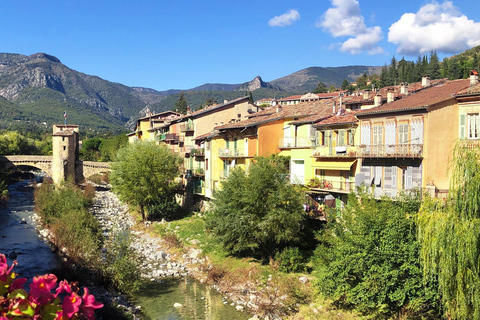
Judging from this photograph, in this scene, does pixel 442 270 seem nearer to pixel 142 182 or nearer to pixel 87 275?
pixel 87 275

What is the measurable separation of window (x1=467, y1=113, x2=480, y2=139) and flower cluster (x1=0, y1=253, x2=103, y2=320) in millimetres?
20265

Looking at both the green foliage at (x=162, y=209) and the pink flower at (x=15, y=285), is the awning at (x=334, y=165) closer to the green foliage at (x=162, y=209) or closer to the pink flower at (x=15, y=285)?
the green foliage at (x=162, y=209)

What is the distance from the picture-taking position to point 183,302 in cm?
2309

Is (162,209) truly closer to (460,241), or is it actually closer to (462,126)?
(462,126)

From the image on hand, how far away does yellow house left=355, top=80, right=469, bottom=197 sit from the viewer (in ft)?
70.9

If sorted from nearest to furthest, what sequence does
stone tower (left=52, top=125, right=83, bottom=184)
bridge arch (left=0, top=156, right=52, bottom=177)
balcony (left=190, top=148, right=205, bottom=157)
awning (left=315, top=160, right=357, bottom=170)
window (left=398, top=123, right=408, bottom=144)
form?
window (left=398, top=123, right=408, bottom=144) < awning (left=315, top=160, right=357, bottom=170) < balcony (left=190, top=148, right=205, bottom=157) < stone tower (left=52, top=125, right=83, bottom=184) < bridge arch (left=0, top=156, right=52, bottom=177)

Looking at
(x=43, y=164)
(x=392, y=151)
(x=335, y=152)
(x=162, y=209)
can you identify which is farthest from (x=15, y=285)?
(x=43, y=164)

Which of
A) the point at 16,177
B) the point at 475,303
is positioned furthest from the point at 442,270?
the point at 16,177

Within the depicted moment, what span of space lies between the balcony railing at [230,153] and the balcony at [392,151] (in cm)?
1230

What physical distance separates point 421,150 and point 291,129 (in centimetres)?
1155

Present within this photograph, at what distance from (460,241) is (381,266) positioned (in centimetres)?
460

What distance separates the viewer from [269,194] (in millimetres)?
25844

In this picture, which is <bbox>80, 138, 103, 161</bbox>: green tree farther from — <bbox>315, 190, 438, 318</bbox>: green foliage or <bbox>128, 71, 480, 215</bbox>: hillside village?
<bbox>315, 190, 438, 318</bbox>: green foliage

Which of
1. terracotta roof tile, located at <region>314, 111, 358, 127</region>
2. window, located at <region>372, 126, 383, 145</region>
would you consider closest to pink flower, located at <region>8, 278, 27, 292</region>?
window, located at <region>372, 126, 383, 145</region>
